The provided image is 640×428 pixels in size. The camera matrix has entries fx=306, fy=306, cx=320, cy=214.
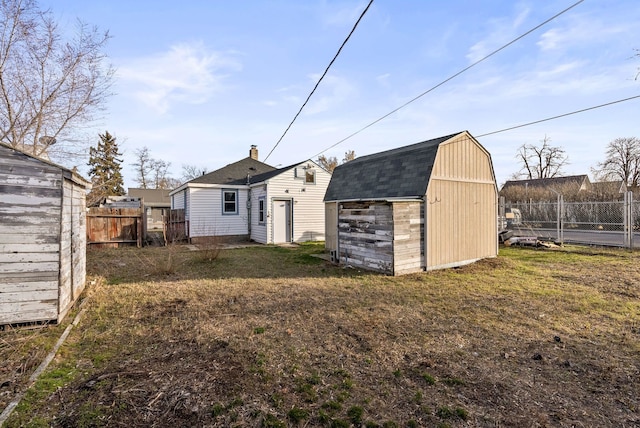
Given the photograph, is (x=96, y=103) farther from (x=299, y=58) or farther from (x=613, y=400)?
(x=613, y=400)

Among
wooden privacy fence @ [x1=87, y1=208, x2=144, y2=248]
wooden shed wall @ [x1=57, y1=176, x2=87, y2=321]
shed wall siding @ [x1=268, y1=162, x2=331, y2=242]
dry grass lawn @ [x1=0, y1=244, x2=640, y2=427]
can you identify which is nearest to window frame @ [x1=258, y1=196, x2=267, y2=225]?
shed wall siding @ [x1=268, y1=162, x2=331, y2=242]

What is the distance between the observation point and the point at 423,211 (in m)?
8.08

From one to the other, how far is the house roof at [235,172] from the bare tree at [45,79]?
499 centimetres

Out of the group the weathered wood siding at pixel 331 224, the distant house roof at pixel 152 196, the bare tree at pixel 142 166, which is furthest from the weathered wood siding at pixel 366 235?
the bare tree at pixel 142 166

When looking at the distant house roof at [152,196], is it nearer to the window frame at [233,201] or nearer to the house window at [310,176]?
the window frame at [233,201]

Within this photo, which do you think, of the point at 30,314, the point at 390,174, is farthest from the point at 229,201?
the point at 30,314

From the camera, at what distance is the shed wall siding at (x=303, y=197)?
14633mm

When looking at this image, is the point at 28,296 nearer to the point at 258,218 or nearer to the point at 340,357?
the point at 340,357

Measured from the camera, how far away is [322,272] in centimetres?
821

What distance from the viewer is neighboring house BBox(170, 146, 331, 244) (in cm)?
1458

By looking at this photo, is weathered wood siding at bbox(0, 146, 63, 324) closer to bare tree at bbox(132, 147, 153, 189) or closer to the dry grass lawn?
the dry grass lawn

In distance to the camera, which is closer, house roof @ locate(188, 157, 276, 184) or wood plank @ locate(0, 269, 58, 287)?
wood plank @ locate(0, 269, 58, 287)

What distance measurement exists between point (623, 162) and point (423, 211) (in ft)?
127

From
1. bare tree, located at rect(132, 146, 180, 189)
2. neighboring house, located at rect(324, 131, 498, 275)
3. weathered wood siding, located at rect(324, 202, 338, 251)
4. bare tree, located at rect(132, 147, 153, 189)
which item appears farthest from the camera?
bare tree, located at rect(132, 146, 180, 189)
